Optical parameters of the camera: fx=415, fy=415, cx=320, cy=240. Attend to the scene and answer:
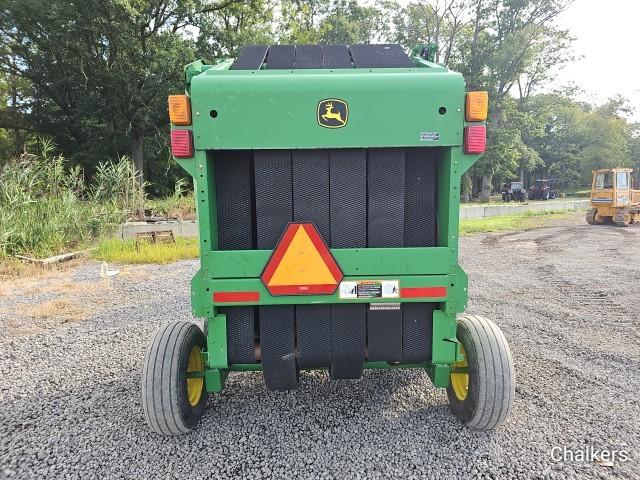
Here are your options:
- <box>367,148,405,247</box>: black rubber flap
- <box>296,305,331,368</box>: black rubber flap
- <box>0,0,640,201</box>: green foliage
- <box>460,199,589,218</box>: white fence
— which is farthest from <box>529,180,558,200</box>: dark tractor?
<box>296,305,331,368</box>: black rubber flap

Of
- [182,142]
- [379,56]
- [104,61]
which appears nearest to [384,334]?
[182,142]

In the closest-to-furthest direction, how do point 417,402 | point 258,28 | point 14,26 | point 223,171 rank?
1. point 223,171
2. point 417,402
3. point 14,26
4. point 258,28

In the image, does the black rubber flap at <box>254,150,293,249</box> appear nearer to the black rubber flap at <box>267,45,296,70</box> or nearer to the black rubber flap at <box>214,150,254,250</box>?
the black rubber flap at <box>214,150,254,250</box>

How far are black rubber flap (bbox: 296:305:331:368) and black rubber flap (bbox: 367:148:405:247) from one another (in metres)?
0.49

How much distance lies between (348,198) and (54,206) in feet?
30.4

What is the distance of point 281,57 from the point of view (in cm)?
266

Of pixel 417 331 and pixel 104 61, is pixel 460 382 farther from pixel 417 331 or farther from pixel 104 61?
pixel 104 61

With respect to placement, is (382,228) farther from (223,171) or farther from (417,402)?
(417,402)

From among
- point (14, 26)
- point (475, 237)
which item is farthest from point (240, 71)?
point (14, 26)

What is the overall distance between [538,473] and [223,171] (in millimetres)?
2345

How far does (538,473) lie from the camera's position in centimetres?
219

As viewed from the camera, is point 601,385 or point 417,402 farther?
point 601,385

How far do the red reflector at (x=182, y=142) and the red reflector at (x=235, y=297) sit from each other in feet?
2.51

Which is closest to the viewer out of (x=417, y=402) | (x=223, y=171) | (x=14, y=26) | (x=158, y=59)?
(x=223, y=171)
